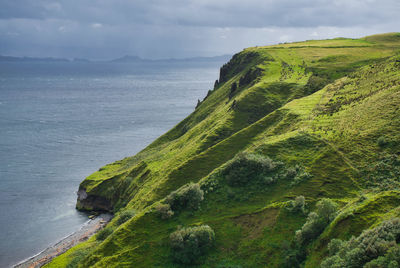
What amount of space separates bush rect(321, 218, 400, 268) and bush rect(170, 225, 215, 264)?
19.3 meters

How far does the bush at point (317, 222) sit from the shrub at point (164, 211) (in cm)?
→ 2245

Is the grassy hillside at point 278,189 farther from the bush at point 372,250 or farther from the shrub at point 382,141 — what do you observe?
the bush at point 372,250

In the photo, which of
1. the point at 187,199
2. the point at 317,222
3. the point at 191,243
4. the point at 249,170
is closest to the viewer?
the point at 317,222

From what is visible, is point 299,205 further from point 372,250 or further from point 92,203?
point 92,203

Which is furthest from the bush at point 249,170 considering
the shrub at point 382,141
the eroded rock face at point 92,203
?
the eroded rock face at point 92,203

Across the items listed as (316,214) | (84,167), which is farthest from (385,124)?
(84,167)

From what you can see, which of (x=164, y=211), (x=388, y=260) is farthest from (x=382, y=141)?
(x=164, y=211)

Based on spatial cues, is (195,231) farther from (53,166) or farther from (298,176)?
(53,166)

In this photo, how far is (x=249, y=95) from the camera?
111 m

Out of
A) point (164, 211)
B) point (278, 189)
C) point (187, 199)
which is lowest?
point (164, 211)

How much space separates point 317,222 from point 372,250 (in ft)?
38.5

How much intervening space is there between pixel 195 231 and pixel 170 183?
2507cm

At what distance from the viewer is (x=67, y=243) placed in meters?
85.1

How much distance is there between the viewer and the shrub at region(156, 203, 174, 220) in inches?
2277
